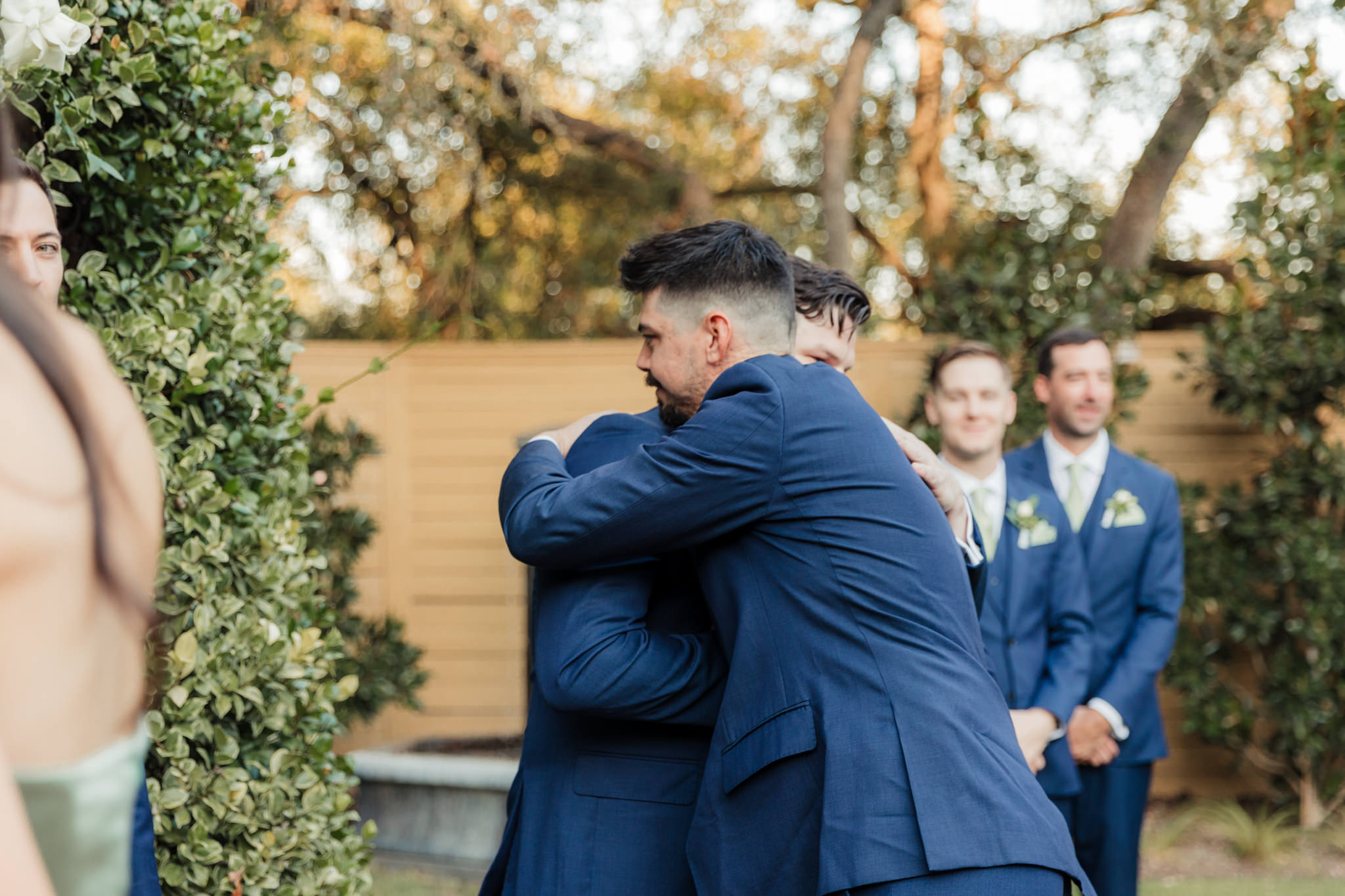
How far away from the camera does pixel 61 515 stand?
2.71ft

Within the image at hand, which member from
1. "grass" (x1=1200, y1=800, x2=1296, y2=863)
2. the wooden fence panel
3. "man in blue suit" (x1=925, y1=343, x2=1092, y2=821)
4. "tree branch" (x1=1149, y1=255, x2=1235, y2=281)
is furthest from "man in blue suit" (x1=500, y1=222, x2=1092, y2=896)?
"tree branch" (x1=1149, y1=255, x2=1235, y2=281)

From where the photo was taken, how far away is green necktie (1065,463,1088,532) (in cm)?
398

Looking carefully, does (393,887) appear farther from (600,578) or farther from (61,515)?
(61,515)

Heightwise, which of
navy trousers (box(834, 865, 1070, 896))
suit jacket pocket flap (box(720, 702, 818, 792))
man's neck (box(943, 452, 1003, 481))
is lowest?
navy trousers (box(834, 865, 1070, 896))

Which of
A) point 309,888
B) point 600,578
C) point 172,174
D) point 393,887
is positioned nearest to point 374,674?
point 393,887

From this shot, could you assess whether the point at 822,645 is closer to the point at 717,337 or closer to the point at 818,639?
the point at 818,639

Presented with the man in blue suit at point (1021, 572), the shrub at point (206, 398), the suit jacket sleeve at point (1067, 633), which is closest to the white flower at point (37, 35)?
the shrub at point (206, 398)

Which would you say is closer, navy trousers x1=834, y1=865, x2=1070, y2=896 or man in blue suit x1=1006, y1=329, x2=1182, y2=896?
navy trousers x1=834, y1=865, x2=1070, y2=896

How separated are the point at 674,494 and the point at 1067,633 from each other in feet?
7.02

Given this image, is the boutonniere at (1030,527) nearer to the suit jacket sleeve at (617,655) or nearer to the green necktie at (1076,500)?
the green necktie at (1076,500)

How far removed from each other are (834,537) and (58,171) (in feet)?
5.34

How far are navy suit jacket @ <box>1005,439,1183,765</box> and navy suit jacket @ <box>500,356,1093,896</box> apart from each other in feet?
6.69

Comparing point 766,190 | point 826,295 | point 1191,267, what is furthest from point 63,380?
point 1191,267

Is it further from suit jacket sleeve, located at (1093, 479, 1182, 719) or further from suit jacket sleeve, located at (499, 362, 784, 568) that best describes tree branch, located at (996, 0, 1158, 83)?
suit jacket sleeve, located at (499, 362, 784, 568)
